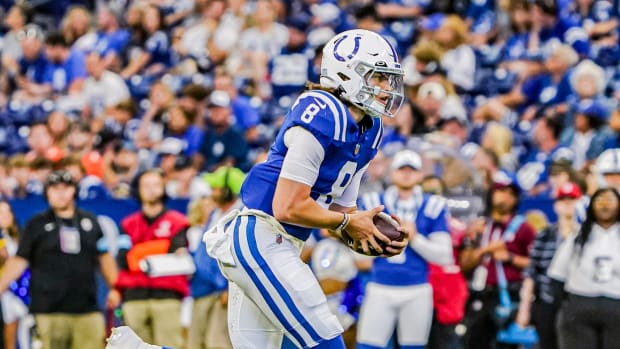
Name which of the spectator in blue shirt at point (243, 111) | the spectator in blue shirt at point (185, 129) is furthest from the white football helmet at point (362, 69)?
the spectator in blue shirt at point (243, 111)

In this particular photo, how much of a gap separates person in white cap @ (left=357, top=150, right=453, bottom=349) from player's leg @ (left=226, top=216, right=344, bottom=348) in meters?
3.60

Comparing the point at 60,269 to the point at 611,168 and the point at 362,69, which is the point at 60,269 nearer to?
the point at 611,168

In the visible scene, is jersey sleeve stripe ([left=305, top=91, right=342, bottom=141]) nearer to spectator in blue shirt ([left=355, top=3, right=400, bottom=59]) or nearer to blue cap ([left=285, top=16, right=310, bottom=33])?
spectator in blue shirt ([left=355, top=3, right=400, bottom=59])

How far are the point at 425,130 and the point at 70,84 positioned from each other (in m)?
5.50

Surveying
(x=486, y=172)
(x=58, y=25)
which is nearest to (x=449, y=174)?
(x=486, y=172)

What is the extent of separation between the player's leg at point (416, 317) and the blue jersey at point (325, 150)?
11.3ft

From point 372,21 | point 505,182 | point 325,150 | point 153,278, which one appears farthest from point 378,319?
point 372,21

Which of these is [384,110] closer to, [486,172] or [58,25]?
[486,172]

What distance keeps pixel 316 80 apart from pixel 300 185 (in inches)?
290

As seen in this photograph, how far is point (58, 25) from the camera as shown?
57.0 ft

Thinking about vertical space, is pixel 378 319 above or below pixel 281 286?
below

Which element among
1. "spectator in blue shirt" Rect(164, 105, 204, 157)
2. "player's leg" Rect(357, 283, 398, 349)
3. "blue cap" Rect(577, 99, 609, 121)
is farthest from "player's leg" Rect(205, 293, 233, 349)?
"blue cap" Rect(577, 99, 609, 121)

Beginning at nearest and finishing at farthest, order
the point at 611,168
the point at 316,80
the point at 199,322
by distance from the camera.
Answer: the point at 611,168, the point at 199,322, the point at 316,80

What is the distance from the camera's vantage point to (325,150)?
5.59m
